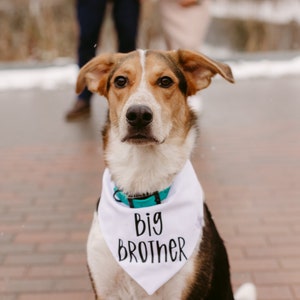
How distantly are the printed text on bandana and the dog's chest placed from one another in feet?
0.28

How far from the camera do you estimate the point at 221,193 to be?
475 cm

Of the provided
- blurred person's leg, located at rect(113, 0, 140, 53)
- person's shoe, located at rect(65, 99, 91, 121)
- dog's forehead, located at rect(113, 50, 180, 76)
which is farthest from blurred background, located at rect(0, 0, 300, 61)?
dog's forehead, located at rect(113, 50, 180, 76)

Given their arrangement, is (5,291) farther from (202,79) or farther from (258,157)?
(258,157)

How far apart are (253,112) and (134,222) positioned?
14.9 feet

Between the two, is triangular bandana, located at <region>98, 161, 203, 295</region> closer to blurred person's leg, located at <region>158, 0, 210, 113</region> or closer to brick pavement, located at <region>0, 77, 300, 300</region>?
brick pavement, located at <region>0, 77, 300, 300</region>

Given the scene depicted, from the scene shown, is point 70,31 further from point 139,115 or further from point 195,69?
point 139,115

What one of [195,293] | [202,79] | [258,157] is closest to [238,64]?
[258,157]

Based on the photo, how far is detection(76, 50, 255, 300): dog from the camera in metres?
2.66

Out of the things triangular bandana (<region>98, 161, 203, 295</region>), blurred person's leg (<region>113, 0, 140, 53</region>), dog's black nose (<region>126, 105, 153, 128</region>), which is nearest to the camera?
dog's black nose (<region>126, 105, 153, 128</region>)

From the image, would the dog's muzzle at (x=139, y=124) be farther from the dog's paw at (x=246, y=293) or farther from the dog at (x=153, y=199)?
the dog's paw at (x=246, y=293)

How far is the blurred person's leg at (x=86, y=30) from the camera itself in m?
6.46

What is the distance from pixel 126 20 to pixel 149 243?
4.39 m

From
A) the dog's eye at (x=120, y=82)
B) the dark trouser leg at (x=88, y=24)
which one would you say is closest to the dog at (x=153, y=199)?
the dog's eye at (x=120, y=82)

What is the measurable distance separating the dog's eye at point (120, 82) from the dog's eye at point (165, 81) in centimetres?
17
